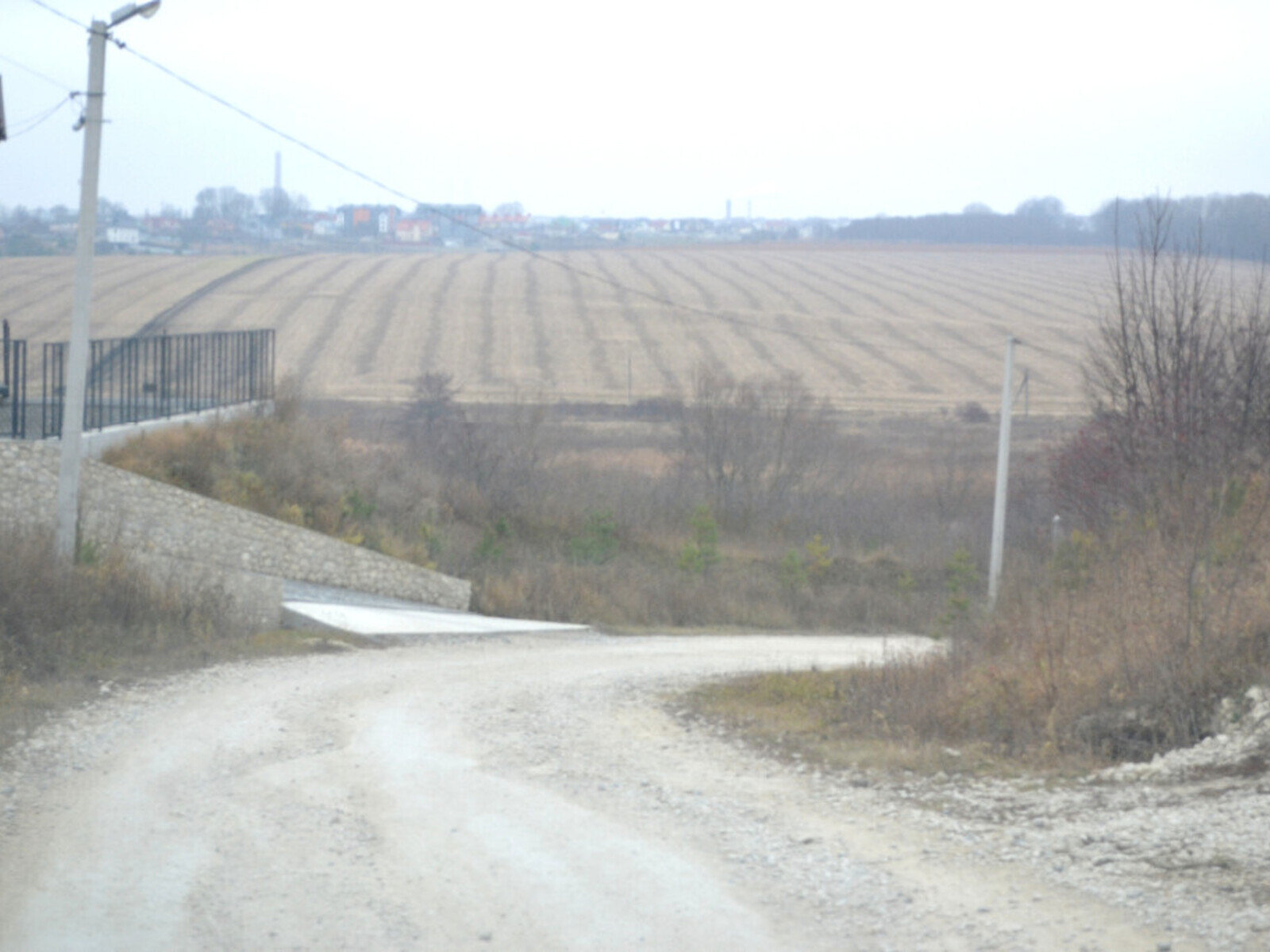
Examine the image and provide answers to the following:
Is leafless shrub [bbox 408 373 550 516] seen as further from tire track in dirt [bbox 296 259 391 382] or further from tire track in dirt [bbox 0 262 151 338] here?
tire track in dirt [bbox 0 262 151 338]

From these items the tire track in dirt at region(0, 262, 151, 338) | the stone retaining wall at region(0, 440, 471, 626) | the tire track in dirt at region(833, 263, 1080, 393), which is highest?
the tire track in dirt at region(833, 263, 1080, 393)

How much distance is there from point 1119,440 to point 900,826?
1097 cm

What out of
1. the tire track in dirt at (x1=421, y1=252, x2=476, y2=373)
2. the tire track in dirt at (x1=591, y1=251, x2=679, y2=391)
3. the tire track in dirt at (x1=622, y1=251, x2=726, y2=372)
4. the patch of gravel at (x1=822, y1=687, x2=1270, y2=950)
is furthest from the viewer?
the tire track in dirt at (x1=622, y1=251, x2=726, y2=372)

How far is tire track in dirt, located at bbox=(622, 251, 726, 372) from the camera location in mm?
61531

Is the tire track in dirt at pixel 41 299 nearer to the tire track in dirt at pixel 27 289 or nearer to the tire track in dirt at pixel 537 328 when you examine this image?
the tire track in dirt at pixel 27 289

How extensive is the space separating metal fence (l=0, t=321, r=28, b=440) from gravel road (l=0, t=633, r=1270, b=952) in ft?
30.1

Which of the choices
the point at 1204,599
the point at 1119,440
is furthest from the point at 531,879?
the point at 1119,440

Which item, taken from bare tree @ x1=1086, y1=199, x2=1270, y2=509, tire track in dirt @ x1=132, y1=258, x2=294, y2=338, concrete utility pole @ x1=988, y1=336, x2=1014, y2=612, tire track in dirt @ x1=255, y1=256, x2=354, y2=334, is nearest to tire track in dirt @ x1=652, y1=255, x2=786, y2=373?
tire track in dirt @ x1=255, y1=256, x2=354, y2=334

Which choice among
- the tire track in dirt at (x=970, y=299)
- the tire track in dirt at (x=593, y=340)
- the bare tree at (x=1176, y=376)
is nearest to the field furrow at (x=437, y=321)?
the tire track in dirt at (x=593, y=340)

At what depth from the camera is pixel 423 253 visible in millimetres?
90125

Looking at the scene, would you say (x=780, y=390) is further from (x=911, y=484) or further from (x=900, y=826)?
(x=900, y=826)

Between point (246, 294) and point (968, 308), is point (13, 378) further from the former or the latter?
point (968, 308)

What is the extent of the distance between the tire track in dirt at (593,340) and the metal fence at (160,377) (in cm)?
2899

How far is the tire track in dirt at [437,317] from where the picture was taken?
60.9 m
